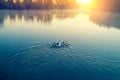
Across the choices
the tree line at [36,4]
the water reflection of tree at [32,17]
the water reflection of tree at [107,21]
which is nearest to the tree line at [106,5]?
the tree line at [36,4]

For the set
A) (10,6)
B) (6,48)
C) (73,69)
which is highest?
(10,6)

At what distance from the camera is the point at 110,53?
19656 millimetres

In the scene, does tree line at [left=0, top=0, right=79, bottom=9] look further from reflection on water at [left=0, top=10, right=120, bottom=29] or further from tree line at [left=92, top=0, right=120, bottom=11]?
reflection on water at [left=0, top=10, right=120, bottom=29]

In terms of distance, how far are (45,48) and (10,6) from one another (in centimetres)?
6525

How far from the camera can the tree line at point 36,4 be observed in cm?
8125

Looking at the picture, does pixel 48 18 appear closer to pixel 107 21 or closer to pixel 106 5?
pixel 107 21

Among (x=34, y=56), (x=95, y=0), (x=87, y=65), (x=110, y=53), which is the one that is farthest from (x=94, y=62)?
(x=95, y=0)

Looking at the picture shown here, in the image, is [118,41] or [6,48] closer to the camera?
[6,48]

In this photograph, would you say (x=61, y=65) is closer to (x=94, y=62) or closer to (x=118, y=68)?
(x=94, y=62)

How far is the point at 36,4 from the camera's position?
8650cm

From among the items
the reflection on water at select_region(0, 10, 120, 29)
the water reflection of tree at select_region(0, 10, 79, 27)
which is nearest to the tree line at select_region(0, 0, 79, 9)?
the water reflection of tree at select_region(0, 10, 79, 27)

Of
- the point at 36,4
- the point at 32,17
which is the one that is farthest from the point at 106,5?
the point at 32,17

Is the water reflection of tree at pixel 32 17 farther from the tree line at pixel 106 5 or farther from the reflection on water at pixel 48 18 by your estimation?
the tree line at pixel 106 5

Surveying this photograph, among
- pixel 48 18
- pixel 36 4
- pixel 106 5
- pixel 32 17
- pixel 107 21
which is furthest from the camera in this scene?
pixel 36 4
